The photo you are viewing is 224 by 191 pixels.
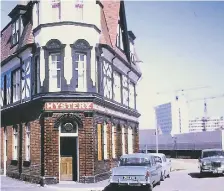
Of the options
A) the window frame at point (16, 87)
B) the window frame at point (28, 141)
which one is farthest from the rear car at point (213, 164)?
the window frame at point (16, 87)

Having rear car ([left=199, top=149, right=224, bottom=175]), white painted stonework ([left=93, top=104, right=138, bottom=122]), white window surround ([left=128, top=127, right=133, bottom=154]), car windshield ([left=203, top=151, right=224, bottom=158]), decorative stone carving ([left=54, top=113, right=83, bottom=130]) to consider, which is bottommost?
rear car ([left=199, top=149, right=224, bottom=175])

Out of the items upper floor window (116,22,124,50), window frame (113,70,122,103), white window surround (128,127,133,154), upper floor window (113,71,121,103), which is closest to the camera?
window frame (113,70,122,103)

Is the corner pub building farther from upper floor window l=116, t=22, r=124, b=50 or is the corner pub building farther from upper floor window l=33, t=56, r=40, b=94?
upper floor window l=116, t=22, r=124, b=50

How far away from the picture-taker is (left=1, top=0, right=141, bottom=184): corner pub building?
19109 millimetres

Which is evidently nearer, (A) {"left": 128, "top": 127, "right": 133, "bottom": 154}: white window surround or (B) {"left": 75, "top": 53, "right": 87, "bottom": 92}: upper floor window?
(B) {"left": 75, "top": 53, "right": 87, "bottom": 92}: upper floor window

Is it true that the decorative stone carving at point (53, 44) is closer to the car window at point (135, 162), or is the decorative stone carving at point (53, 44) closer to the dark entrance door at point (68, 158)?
the dark entrance door at point (68, 158)

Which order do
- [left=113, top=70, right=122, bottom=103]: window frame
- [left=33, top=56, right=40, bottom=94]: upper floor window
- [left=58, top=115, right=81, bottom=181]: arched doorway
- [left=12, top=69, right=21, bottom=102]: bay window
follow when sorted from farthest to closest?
1. [left=113, top=70, right=122, bottom=103]: window frame
2. [left=12, top=69, right=21, bottom=102]: bay window
3. [left=33, top=56, right=40, bottom=94]: upper floor window
4. [left=58, top=115, right=81, bottom=181]: arched doorway

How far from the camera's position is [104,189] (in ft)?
55.7

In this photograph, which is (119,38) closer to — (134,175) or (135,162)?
(135,162)

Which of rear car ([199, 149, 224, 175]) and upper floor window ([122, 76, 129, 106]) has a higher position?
upper floor window ([122, 76, 129, 106])

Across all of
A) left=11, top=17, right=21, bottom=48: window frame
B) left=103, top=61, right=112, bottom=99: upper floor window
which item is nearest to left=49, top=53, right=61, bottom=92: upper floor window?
left=103, top=61, right=112, bottom=99: upper floor window

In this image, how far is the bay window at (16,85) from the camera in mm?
23797

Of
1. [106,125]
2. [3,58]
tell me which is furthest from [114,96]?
[3,58]

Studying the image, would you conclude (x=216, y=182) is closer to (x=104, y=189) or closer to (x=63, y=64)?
(x=104, y=189)
